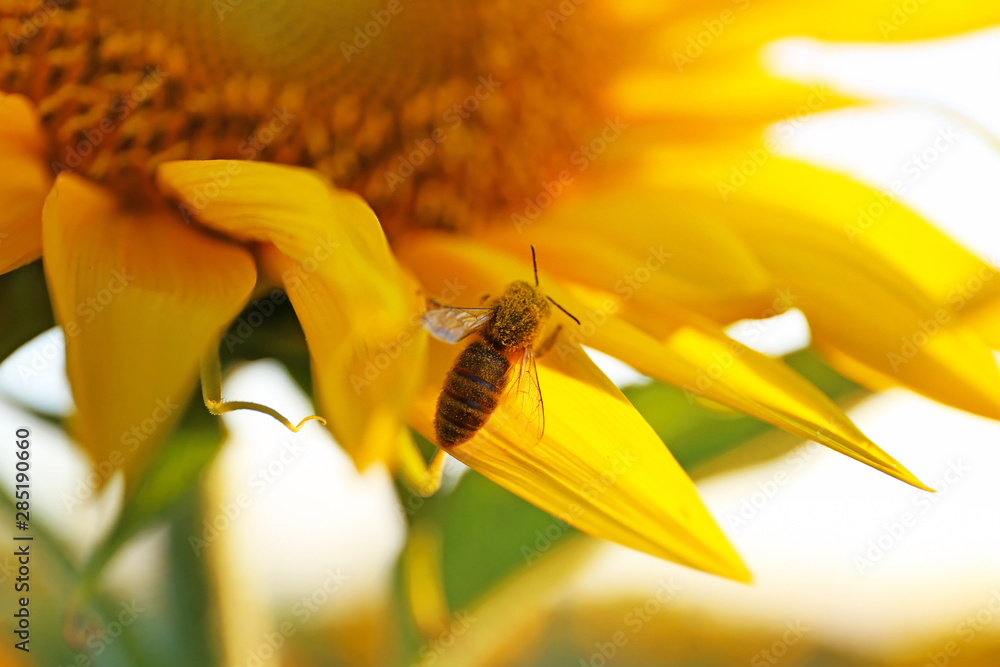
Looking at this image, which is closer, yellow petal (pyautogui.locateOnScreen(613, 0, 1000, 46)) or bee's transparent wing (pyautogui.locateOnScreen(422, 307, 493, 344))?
bee's transparent wing (pyautogui.locateOnScreen(422, 307, 493, 344))

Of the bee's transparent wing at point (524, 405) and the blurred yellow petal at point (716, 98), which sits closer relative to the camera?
the bee's transparent wing at point (524, 405)

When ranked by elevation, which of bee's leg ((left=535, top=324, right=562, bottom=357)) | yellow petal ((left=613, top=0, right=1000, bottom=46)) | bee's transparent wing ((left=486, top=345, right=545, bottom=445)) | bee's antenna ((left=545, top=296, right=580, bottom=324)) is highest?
yellow petal ((left=613, top=0, right=1000, bottom=46))

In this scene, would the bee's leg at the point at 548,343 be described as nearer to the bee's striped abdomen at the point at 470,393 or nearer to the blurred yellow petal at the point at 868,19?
the bee's striped abdomen at the point at 470,393

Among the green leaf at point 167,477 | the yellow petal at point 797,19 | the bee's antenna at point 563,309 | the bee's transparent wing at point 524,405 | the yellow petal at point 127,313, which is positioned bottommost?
the green leaf at point 167,477

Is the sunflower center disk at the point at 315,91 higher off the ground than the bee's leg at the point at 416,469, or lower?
higher

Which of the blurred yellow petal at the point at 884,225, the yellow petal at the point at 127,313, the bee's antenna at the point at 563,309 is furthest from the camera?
the blurred yellow petal at the point at 884,225

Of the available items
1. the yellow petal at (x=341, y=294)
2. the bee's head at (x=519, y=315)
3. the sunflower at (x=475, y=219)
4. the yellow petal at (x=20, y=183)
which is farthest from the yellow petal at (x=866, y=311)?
the yellow petal at (x=20, y=183)

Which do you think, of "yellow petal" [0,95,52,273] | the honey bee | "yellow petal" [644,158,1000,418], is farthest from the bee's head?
"yellow petal" [0,95,52,273]

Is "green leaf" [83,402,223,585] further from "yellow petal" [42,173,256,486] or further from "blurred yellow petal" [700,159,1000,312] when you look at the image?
"blurred yellow petal" [700,159,1000,312]

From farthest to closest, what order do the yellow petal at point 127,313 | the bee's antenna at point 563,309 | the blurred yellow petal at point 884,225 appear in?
the blurred yellow petal at point 884,225 → the bee's antenna at point 563,309 → the yellow petal at point 127,313
